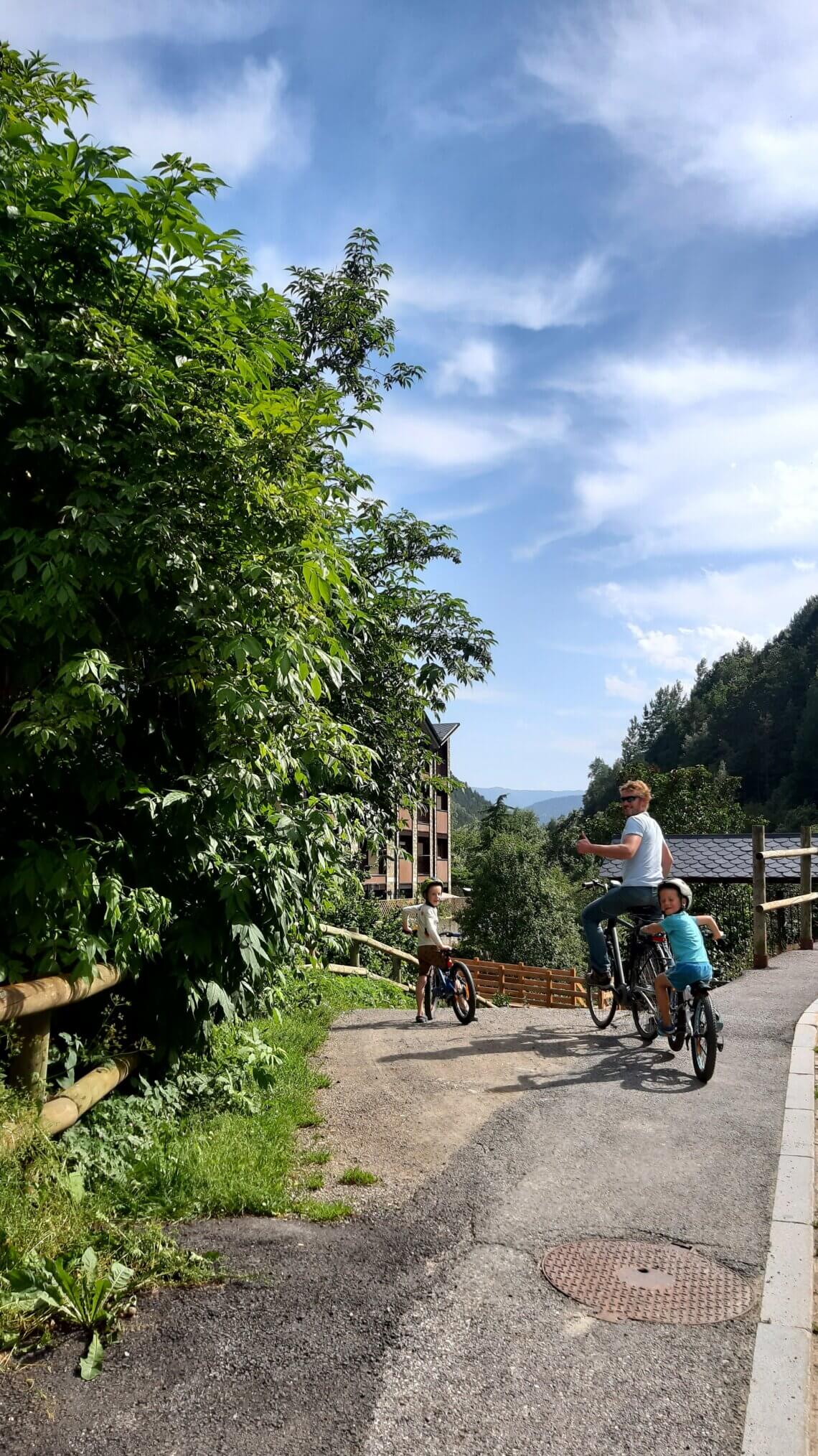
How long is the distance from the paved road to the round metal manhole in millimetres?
75

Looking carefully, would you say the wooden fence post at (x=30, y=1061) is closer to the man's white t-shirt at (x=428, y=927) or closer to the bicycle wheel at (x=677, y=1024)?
the bicycle wheel at (x=677, y=1024)

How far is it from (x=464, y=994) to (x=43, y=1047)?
6277mm

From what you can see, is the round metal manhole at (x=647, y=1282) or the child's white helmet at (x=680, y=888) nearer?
the round metal manhole at (x=647, y=1282)

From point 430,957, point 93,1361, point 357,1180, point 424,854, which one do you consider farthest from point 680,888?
point 424,854

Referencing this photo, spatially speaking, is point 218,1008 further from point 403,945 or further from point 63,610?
point 403,945

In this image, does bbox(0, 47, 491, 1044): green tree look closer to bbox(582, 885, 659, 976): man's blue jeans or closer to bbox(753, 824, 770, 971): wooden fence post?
bbox(582, 885, 659, 976): man's blue jeans

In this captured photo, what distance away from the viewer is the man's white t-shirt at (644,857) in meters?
7.81

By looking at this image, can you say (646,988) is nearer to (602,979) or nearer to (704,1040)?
(602,979)

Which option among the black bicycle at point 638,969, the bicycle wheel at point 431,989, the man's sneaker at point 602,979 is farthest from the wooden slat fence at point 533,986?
the man's sneaker at point 602,979

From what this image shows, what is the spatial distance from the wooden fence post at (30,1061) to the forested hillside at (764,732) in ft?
320

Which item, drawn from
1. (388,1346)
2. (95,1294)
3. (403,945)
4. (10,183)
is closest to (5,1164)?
(95,1294)

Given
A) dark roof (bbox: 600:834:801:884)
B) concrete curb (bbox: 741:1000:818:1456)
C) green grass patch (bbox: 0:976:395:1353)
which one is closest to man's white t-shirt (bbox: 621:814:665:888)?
concrete curb (bbox: 741:1000:818:1456)

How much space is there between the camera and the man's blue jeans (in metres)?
7.75

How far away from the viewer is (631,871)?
7879 millimetres
